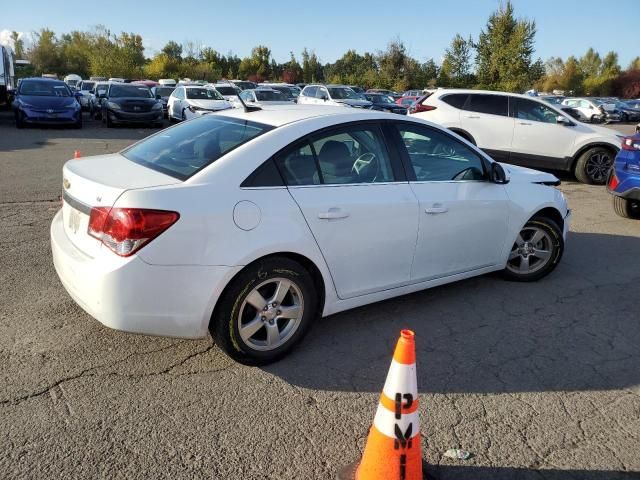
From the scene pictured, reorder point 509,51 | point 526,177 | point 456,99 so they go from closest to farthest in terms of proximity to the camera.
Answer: point 526,177 → point 456,99 → point 509,51

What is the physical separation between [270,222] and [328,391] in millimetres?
1051

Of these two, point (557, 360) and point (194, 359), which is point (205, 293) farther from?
point (557, 360)

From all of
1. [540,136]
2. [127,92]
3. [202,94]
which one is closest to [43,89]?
[127,92]

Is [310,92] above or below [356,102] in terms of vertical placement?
above

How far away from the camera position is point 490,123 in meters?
11.5

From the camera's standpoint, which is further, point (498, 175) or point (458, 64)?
point (458, 64)

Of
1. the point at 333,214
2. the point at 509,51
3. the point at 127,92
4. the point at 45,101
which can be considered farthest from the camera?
the point at 509,51

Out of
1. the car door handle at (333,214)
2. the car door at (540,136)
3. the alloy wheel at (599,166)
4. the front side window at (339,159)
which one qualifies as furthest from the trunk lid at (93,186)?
the alloy wheel at (599,166)

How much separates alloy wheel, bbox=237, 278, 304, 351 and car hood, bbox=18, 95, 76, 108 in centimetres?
1683

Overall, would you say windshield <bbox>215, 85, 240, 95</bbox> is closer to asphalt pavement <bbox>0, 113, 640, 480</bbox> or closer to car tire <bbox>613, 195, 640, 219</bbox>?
car tire <bbox>613, 195, 640, 219</bbox>

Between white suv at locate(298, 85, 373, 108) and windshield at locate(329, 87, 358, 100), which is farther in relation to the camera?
windshield at locate(329, 87, 358, 100)

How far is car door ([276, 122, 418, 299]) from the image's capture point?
11.3 ft

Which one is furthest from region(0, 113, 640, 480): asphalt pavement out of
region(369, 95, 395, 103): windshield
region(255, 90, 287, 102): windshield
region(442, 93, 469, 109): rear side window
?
region(369, 95, 395, 103): windshield

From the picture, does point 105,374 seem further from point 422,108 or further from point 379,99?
point 379,99
